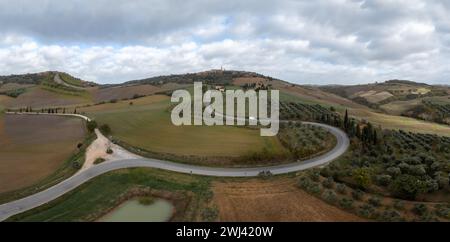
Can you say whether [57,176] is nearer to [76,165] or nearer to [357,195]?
[76,165]

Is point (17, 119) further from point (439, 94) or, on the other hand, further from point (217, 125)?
point (439, 94)

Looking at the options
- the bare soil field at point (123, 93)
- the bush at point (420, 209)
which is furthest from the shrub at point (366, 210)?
the bare soil field at point (123, 93)

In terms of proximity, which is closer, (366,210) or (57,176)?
(366,210)

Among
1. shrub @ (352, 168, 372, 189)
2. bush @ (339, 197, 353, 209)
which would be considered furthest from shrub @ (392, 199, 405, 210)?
shrub @ (352, 168, 372, 189)

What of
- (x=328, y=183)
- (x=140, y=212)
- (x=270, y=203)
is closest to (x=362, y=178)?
(x=328, y=183)

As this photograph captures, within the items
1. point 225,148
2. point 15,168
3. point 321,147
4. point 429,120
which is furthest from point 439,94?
point 15,168

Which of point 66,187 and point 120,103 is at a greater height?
point 120,103
